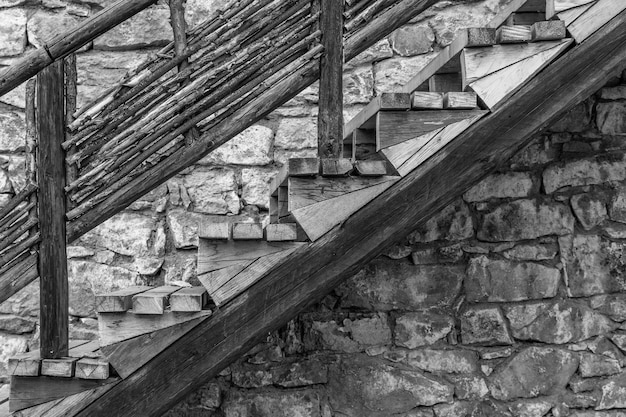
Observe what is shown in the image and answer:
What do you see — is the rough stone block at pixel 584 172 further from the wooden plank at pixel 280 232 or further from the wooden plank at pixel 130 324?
the wooden plank at pixel 130 324

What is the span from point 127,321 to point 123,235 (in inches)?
58.4

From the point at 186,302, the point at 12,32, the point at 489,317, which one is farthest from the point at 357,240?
the point at 12,32

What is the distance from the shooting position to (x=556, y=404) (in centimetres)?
344

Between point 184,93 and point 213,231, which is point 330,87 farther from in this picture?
point 213,231

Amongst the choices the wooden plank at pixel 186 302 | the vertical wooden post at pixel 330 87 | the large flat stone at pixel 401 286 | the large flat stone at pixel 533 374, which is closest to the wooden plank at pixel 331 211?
the vertical wooden post at pixel 330 87

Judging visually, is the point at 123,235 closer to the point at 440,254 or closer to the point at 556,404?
the point at 440,254

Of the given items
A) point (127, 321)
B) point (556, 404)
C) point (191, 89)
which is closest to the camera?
point (127, 321)

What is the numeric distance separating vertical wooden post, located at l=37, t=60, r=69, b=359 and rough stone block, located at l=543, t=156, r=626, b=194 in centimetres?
249

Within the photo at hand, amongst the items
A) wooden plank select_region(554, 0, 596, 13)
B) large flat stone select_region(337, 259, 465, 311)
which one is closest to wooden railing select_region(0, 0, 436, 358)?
wooden plank select_region(554, 0, 596, 13)

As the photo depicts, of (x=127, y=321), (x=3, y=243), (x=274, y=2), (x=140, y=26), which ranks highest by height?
(x=140, y=26)

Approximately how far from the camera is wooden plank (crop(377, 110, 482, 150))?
2311 millimetres

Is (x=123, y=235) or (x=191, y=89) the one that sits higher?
(x=191, y=89)

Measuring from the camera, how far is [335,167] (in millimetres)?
2254

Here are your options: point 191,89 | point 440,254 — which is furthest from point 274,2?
point 440,254
